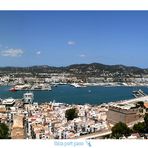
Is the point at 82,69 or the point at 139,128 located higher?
the point at 82,69

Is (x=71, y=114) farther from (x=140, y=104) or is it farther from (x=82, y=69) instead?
(x=140, y=104)

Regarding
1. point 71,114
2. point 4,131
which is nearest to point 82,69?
point 71,114

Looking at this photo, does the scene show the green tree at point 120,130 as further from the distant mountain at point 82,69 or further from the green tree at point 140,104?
the green tree at point 140,104

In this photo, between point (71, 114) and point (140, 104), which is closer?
point (71, 114)

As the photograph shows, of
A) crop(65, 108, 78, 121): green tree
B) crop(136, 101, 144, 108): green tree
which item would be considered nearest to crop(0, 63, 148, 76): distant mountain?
crop(65, 108, 78, 121): green tree

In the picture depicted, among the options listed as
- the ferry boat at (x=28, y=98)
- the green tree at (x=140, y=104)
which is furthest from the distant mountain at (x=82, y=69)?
the green tree at (x=140, y=104)
